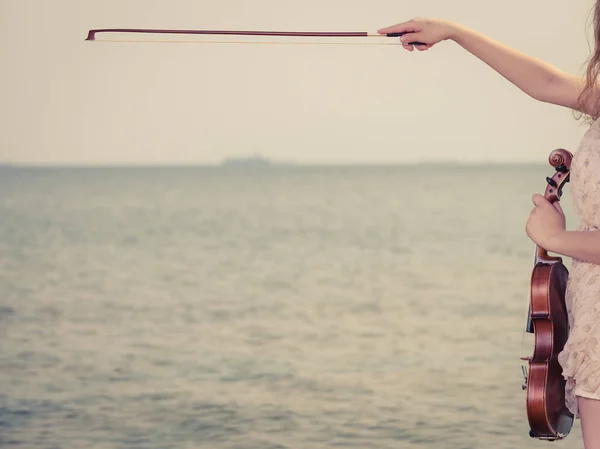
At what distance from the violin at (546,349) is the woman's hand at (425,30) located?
1.14 ft

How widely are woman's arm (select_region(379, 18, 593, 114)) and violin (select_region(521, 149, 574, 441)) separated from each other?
0.15 metres

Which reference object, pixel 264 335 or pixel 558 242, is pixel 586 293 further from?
pixel 264 335

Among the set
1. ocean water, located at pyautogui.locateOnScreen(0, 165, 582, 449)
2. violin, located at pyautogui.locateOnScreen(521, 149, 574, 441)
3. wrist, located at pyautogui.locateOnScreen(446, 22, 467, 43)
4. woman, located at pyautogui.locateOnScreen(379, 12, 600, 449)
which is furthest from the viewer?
ocean water, located at pyautogui.locateOnScreen(0, 165, 582, 449)

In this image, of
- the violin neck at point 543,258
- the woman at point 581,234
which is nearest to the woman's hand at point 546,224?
the woman at point 581,234

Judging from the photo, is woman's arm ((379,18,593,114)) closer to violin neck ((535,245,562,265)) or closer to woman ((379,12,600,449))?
woman ((379,12,600,449))

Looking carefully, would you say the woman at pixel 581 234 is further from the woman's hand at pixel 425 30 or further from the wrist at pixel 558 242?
the woman's hand at pixel 425 30

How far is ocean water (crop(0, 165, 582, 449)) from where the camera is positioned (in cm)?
455

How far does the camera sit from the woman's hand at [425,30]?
77.4 inches

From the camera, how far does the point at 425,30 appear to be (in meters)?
1.97

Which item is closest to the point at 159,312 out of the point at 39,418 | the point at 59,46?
the point at 59,46

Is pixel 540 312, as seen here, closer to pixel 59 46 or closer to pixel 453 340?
pixel 453 340

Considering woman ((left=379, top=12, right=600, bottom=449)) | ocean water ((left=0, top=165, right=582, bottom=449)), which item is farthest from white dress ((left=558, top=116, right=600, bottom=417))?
ocean water ((left=0, top=165, right=582, bottom=449))

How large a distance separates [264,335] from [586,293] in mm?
5365

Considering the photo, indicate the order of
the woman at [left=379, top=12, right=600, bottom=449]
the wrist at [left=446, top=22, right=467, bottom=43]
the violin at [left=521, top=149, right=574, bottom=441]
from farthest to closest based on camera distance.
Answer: the wrist at [left=446, top=22, right=467, bottom=43] → the violin at [left=521, top=149, right=574, bottom=441] → the woman at [left=379, top=12, right=600, bottom=449]
